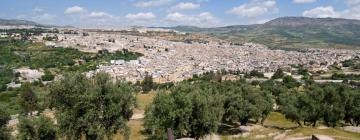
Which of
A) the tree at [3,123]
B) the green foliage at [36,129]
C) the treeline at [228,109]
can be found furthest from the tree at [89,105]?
the treeline at [228,109]

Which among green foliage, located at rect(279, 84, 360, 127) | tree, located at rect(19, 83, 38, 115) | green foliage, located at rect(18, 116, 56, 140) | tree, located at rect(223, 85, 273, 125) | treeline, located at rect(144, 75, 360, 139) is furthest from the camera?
tree, located at rect(19, 83, 38, 115)

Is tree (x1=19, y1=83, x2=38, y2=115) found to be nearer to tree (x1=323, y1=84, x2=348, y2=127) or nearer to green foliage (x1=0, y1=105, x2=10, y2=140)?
green foliage (x1=0, y1=105, x2=10, y2=140)

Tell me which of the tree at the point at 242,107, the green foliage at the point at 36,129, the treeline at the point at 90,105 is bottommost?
the tree at the point at 242,107

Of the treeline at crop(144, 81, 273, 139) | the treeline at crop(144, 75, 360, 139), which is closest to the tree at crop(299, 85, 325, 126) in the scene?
the treeline at crop(144, 75, 360, 139)

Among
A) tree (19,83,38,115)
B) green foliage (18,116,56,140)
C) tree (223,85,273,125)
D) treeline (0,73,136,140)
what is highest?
treeline (0,73,136,140)

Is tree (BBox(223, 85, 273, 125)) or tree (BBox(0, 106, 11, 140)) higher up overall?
tree (BBox(0, 106, 11, 140))

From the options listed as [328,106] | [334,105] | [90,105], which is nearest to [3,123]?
[90,105]

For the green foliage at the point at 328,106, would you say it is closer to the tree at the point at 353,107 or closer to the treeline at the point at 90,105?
the tree at the point at 353,107

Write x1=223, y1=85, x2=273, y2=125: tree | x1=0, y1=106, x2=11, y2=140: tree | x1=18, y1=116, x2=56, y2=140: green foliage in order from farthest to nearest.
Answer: x1=223, y1=85, x2=273, y2=125: tree
x1=18, y1=116, x2=56, y2=140: green foliage
x1=0, y1=106, x2=11, y2=140: tree
